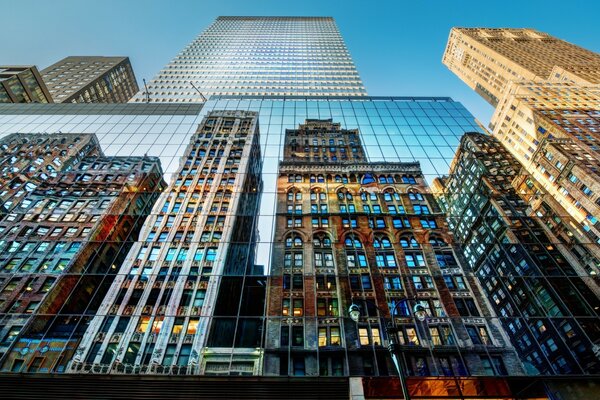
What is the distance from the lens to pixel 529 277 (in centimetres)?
2272

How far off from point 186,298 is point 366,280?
52.8 feet

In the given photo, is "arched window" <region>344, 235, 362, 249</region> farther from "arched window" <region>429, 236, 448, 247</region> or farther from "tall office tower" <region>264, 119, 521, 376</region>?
"arched window" <region>429, 236, 448, 247</region>

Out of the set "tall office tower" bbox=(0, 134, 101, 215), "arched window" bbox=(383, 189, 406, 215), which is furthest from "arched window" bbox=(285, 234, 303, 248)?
"tall office tower" bbox=(0, 134, 101, 215)

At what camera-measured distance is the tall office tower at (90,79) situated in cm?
10938

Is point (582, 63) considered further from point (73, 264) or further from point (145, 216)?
point (73, 264)

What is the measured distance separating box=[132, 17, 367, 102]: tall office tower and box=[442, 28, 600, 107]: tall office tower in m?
56.8

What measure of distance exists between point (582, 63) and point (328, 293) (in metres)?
134

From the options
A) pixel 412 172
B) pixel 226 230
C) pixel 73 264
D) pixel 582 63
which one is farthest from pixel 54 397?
pixel 582 63

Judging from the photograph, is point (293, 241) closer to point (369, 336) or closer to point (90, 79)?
point (369, 336)

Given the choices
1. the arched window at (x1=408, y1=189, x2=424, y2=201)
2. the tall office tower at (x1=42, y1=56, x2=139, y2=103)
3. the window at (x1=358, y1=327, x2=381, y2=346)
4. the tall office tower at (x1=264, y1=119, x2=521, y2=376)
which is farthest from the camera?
the tall office tower at (x1=42, y1=56, x2=139, y2=103)

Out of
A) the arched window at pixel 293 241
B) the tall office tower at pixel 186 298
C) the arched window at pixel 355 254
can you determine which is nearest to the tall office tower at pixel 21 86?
the tall office tower at pixel 186 298

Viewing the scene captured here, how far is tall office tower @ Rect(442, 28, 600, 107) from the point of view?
10538 centimetres

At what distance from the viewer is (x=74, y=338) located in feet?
72.7

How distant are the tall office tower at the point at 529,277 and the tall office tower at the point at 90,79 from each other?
389 feet
